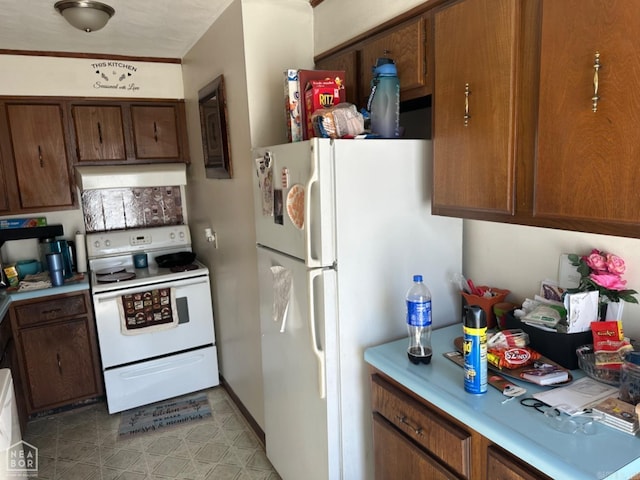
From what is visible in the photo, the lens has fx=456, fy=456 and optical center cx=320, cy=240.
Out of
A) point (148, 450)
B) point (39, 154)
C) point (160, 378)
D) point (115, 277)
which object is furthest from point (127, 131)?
point (148, 450)

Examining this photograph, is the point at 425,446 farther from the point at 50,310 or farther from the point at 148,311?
the point at 50,310

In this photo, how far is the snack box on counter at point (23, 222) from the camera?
3.14 meters

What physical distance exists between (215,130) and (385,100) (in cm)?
133

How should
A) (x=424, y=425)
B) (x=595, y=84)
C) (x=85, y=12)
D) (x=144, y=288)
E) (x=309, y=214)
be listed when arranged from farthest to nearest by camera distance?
(x=144, y=288), (x=85, y=12), (x=309, y=214), (x=424, y=425), (x=595, y=84)

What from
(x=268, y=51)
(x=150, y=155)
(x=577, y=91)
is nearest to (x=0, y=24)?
(x=150, y=155)

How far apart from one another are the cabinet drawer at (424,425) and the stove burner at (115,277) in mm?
2103

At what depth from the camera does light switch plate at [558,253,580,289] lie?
1569 millimetres

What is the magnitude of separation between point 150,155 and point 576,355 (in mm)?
3023

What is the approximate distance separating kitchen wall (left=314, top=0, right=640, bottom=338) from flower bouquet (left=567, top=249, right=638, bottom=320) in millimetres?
46

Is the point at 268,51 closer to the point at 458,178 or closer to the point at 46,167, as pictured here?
the point at 458,178

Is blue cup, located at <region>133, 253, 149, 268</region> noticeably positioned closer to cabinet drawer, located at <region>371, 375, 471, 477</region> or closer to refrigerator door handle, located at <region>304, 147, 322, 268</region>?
refrigerator door handle, located at <region>304, 147, 322, 268</region>

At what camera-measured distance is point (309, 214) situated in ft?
5.38

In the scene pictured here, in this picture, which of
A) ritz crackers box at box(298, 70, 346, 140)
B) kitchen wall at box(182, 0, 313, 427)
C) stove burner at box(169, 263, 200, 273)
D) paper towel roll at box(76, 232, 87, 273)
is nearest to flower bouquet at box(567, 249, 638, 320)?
ritz crackers box at box(298, 70, 346, 140)

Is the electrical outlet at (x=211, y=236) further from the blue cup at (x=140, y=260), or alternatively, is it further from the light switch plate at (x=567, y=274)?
the light switch plate at (x=567, y=274)
